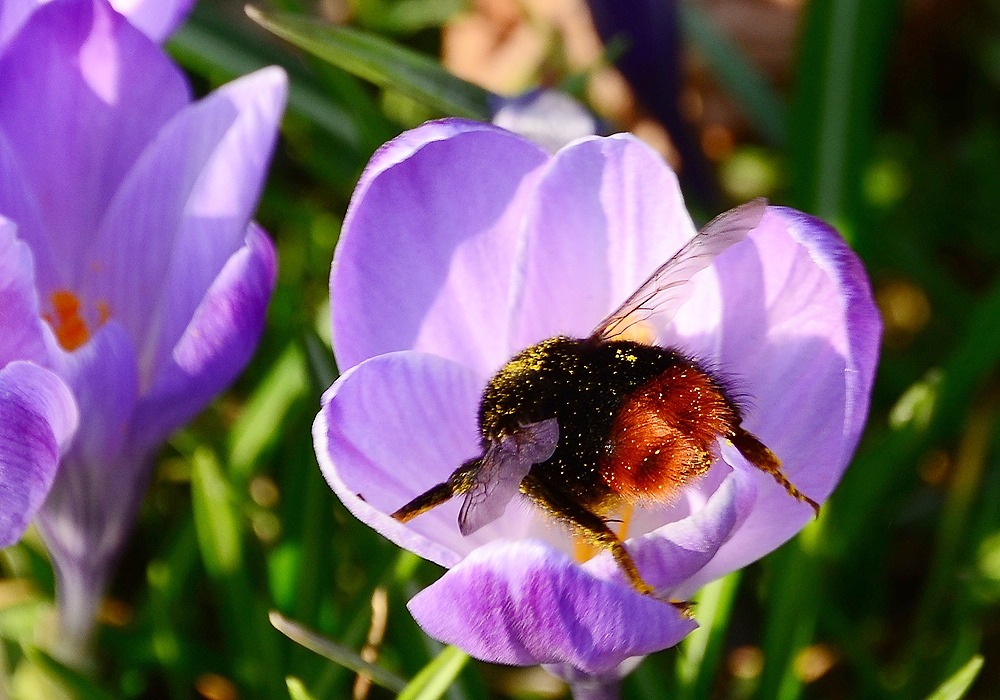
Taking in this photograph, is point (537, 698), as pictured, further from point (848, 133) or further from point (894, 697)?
point (848, 133)

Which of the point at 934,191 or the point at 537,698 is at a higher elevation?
the point at 934,191

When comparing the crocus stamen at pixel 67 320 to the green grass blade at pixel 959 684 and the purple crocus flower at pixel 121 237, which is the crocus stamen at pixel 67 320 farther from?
the green grass blade at pixel 959 684

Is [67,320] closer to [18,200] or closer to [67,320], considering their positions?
[67,320]

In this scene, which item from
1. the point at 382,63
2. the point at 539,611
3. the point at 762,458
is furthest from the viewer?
the point at 382,63

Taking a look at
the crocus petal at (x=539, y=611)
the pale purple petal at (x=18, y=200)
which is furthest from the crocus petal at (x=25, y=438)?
the crocus petal at (x=539, y=611)

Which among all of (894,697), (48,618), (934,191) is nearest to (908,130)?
(934,191)

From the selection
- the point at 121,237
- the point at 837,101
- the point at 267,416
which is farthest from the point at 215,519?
the point at 837,101

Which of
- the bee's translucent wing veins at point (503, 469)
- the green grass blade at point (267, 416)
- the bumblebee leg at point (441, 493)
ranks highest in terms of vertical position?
the bee's translucent wing veins at point (503, 469)
